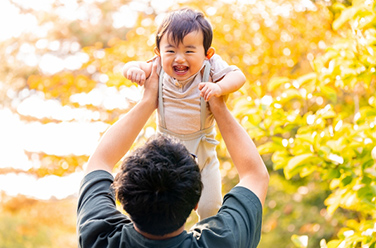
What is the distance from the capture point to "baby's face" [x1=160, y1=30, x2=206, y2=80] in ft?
5.52

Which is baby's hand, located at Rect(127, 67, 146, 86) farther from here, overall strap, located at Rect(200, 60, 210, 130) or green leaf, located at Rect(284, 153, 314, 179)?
green leaf, located at Rect(284, 153, 314, 179)

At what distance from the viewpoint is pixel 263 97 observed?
260 centimetres

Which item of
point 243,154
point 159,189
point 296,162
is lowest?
point 296,162

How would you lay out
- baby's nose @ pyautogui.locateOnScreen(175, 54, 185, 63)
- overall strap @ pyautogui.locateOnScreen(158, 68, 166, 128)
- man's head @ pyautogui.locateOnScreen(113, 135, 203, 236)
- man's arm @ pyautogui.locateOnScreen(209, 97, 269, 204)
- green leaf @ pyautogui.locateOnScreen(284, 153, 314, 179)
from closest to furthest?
man's head @ pyautogui.locateOnScreen(113, 135, 203, 236), man's arm @ pyautogui.locateOnScreen(209, 97, 269, 204), baby's nose @ pyautogui.locateOnScreen(175, 54, 185, 63), overall strap @ pyautogui.locateOnScreen(158, 68, 166, 128), green leaf @ pyautogui.locateOnScreen(284, 153, 314, 179)

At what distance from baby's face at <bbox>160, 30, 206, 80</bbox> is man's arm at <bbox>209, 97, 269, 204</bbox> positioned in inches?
5.8

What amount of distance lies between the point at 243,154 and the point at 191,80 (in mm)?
384

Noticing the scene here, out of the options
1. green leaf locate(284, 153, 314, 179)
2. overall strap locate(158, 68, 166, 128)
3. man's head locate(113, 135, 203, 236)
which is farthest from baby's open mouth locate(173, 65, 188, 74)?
green leaf locate(284, 153, 314, 179)

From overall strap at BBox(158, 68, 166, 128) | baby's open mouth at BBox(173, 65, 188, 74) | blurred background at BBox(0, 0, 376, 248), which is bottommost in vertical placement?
blurred background at BBox(0, 0, 376, 248)

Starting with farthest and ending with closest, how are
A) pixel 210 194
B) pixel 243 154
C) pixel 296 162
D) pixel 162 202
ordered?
pixel 296 162, pixel 210 194, pixel 243 154, pixel 162 202

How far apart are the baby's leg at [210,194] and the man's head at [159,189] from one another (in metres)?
0.47

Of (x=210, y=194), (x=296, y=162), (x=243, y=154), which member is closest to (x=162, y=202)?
(x=243, y=154)

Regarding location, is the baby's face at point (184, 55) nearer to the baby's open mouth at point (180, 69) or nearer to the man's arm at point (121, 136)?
the baby's open mouth at point (180, 69)

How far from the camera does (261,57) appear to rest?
5.38 meters

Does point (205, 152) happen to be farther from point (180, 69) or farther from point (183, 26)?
point (183, 26)
